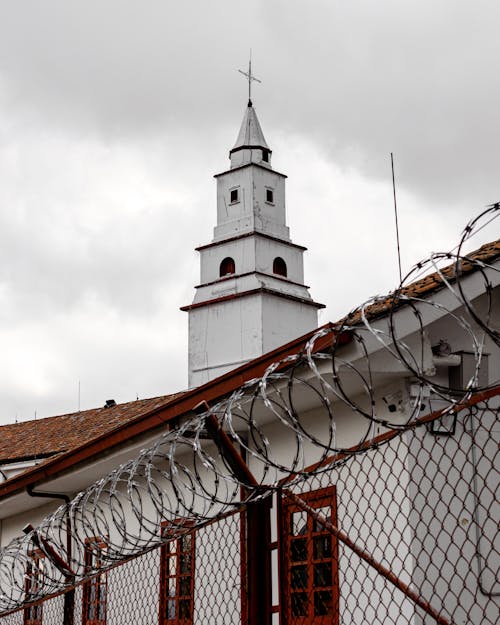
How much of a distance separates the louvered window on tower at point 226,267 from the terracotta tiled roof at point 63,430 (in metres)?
16.3

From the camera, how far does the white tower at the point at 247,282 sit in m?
37.4

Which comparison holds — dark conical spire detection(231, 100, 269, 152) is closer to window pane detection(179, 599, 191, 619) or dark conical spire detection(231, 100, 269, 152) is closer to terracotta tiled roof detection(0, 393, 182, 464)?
terracotta tiled roof detection(0, 393, 182, 464)

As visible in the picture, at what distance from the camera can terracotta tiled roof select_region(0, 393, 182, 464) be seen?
18078 millimetres

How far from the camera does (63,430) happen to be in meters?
20.2

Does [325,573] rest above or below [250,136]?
below

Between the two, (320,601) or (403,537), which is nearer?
(403,537)

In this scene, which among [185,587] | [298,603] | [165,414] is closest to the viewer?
[298,603]

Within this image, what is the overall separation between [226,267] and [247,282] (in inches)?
63.8

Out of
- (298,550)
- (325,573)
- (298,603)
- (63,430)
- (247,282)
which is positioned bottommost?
(298,603)

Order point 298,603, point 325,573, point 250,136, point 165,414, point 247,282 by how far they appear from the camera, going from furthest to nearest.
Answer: point 250,136, point 247,282, point 165,414, point 325,573, point 298,603

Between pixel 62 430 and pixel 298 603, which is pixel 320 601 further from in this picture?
pixel 62 430

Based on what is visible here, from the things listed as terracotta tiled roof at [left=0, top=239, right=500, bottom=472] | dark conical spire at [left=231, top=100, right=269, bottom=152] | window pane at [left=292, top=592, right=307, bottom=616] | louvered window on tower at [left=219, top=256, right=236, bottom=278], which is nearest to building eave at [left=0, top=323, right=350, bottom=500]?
window pane at [left=292, top=592, right=307, bottom=616]

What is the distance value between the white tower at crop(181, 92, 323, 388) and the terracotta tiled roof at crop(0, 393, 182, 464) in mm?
14953

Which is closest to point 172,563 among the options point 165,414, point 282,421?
point 165,414
